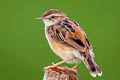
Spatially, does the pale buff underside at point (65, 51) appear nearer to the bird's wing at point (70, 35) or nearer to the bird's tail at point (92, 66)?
the bird's wing at point (70, 35)

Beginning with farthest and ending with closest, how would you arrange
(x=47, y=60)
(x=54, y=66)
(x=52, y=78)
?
(x=47, y=60)
(x=54, y=66)
(x=52, y=78)

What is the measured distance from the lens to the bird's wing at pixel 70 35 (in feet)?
20.2

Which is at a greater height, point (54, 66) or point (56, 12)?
point (56, 12)

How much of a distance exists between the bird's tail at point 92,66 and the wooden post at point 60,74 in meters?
0.42

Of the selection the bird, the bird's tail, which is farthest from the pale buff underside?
the bird's tail

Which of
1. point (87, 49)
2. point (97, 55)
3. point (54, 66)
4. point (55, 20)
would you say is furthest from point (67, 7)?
point (54, 66)

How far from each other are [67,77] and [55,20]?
202cm

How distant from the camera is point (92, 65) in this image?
593cm

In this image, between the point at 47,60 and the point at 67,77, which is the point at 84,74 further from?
the point at 67,77

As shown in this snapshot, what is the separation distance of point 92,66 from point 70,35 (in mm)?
623

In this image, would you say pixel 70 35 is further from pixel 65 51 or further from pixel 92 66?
pixel 92 66

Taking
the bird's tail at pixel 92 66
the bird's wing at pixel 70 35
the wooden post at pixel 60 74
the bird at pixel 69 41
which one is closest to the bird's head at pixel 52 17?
the bird at pixel 69 41

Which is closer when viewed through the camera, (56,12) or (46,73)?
(46,73)

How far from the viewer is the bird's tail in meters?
5.68
